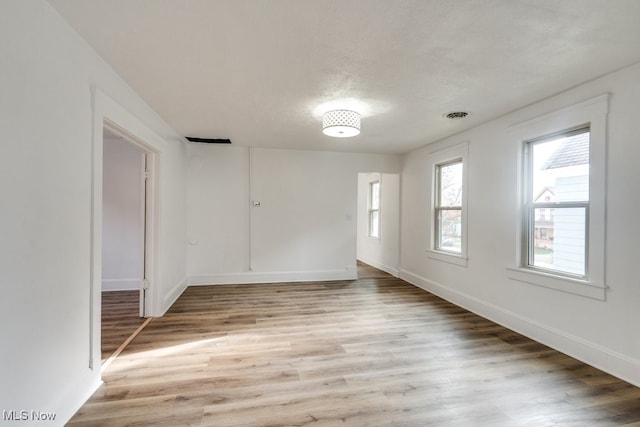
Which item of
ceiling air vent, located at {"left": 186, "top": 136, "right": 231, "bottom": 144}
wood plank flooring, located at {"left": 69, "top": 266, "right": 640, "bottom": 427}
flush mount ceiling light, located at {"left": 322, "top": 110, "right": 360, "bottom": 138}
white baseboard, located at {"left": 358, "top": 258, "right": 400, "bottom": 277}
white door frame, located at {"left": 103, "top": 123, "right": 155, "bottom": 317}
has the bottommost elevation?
wood plank flooring, located at {"left": 69, "top": 266, "right": 640, "bottom": 427}

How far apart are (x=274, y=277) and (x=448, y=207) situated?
Result: 3.21 metres

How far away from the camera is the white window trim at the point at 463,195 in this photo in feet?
12.4

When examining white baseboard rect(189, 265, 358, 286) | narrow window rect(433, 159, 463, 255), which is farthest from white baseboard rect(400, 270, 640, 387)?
white baseboard rect(189, 265, 358, 286)

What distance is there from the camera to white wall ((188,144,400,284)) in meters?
4.76

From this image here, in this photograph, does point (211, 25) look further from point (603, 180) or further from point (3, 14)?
point (603, 180)

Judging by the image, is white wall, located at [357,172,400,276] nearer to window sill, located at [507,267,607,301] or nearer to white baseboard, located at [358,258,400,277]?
white baseboard, located at [358,258,400,277]

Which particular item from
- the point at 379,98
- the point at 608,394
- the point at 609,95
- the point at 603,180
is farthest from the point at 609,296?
the point at 379,98

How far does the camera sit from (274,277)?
5.00 meters

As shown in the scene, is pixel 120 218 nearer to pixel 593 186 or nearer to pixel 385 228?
pixel 385 228

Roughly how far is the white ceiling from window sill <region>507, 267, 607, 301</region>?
177cm

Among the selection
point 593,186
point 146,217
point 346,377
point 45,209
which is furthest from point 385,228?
point 45,209

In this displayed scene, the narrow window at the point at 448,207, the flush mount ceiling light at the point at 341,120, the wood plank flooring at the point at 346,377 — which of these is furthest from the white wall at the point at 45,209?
the narrow window at the point at 448,207

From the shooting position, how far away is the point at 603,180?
7.43 feet

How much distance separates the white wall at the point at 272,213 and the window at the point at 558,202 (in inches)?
106
